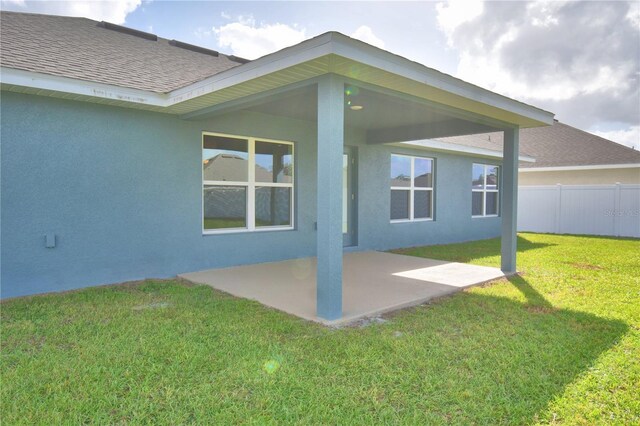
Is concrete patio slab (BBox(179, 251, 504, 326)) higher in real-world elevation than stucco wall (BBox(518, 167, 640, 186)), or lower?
lower

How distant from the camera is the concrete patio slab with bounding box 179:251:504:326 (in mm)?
4903

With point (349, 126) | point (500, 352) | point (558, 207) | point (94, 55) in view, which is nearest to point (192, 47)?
point (94, 55)

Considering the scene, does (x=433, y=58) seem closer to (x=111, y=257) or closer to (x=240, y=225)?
(x=240, y=225)

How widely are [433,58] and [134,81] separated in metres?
6.34

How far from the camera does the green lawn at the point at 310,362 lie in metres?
2.54

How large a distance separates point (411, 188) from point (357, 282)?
5.49 m

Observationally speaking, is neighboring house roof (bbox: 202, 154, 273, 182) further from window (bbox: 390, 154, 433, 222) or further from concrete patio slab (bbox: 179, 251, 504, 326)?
window (bbox: 390, 154, 433, 222)

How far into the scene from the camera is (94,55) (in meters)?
6.40

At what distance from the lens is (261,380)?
2936 mm

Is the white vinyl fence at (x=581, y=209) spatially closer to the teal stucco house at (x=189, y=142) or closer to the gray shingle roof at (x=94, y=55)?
the teal stucco house at (x=189, y=142)

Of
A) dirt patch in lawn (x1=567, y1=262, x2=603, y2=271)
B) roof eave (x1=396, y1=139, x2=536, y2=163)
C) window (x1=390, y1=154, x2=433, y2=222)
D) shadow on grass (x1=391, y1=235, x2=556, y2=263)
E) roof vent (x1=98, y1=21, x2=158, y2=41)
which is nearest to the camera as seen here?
dirt patch in lawn (x1=567, y1=262, x2=603, y2=271)

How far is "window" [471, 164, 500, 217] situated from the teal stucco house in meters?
Result: 5.39

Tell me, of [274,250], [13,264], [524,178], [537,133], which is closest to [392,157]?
[274,250]


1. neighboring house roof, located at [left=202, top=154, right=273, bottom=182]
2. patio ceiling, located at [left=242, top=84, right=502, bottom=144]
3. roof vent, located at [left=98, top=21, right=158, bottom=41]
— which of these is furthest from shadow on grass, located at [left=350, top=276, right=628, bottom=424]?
roof vent, located at [left=98, top=21, right=158, bottom=41]
